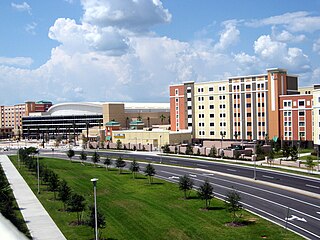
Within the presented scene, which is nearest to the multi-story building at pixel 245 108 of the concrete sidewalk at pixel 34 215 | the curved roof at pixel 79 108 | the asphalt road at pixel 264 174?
the asphalt road at pixel 264 174

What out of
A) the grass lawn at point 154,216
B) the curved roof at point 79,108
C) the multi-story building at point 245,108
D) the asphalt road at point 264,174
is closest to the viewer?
the grass lawn at point 154,216

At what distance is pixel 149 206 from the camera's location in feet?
127

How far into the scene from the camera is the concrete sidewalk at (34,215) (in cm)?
2914

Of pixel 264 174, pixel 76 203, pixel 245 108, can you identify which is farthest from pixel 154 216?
pixel 245 108

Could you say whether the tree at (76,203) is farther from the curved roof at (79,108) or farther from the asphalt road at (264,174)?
the curved roof at (79,108)

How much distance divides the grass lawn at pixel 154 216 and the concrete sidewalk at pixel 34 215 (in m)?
0.70

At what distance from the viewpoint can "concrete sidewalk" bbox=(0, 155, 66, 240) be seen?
2914 centimetres

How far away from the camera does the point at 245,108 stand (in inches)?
3925

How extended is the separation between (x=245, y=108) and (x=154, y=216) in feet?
228

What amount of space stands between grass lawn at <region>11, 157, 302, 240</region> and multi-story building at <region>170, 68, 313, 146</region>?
4805 cm

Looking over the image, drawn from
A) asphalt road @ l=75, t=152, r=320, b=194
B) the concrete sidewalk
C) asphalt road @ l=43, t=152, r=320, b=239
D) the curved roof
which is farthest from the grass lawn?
the curved roof

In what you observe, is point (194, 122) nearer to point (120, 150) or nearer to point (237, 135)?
point (237, 135)

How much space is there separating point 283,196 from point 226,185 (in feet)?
30.7

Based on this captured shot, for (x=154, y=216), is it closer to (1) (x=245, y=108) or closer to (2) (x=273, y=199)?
(2) (x=273, y=199)
